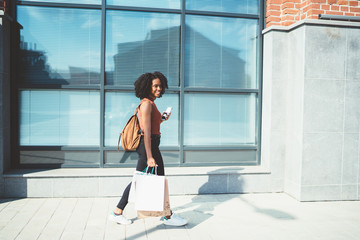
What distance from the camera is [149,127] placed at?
148 inches

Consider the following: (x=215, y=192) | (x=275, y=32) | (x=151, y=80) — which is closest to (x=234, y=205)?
(x=215, y=192)

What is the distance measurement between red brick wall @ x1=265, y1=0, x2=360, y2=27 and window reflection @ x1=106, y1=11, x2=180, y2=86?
5.52 feet

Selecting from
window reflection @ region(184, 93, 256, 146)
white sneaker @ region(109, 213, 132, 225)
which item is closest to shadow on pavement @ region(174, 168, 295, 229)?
window reflection @ region(184, 93, 256, 146)

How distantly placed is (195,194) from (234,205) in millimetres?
789

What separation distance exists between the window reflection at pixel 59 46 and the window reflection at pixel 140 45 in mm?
251

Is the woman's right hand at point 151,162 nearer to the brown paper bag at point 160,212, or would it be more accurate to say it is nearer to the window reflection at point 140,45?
the brown paper bag at point 160,212

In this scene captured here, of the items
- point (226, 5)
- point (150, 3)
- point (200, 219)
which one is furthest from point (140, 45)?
point (200, 219)

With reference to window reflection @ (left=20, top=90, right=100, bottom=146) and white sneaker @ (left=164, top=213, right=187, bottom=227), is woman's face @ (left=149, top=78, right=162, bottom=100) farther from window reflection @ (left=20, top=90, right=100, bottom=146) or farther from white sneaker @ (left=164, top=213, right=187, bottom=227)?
window reflection @ (left=20, top=90, right=100, bottom=146)

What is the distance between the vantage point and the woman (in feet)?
12.3

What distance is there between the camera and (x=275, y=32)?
18.1 feet

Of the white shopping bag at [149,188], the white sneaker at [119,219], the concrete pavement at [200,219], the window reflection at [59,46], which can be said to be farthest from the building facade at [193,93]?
the white shopping bag at [149,188]

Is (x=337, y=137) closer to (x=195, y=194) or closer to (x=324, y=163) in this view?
(x=324, y=163)

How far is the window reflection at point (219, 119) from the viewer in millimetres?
5840

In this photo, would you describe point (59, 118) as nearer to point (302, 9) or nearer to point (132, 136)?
point (132, 136)
